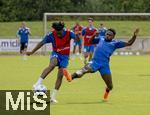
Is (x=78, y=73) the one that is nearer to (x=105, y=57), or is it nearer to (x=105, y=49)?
(x=105, y=57)

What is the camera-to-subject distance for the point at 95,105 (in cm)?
1662

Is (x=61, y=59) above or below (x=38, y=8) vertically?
above

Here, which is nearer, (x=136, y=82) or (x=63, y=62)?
(x=63, y=62)

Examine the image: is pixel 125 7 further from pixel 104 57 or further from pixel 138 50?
pixel 104 57

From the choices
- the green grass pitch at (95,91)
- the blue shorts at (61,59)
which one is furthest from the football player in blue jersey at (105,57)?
the green grass pitch at (95,91)

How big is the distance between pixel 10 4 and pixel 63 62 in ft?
196

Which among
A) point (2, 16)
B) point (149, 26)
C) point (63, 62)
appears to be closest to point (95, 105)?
point (63, 62)

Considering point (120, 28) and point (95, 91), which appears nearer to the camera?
point (95, 91)

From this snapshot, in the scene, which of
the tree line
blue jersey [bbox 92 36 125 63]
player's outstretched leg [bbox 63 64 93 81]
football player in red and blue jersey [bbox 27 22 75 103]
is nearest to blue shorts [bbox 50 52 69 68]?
football player in red and blue jersey [bbox 27 22 75 103]
